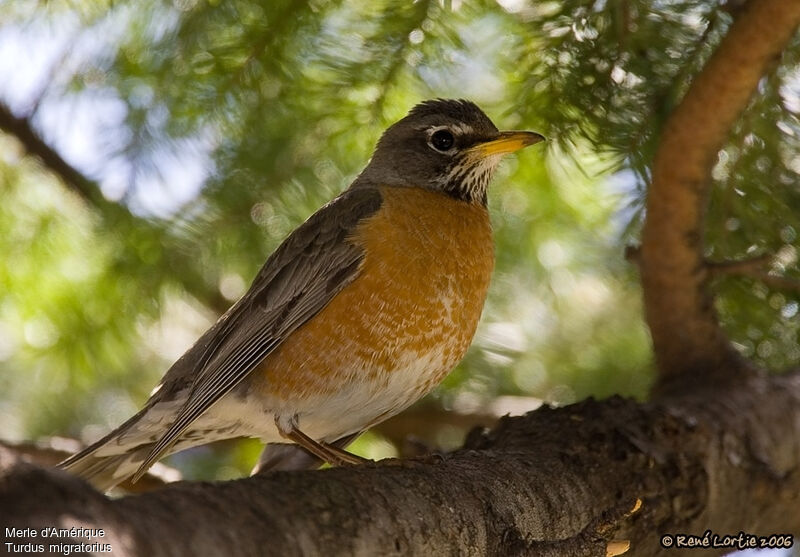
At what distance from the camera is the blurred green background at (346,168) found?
11.4 feet

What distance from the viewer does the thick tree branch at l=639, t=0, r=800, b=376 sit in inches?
125

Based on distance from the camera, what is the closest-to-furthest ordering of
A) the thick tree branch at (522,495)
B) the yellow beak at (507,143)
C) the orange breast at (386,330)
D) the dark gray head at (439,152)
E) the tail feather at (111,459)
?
the thick tree branch at (522,495), the orange breast at (386,330), the tail feather at (111,459), the yellow beak at (507,143), the dark gray head at (439,152)

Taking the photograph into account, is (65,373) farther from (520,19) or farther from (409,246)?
(520,19)

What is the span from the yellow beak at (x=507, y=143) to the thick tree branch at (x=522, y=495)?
108 cm

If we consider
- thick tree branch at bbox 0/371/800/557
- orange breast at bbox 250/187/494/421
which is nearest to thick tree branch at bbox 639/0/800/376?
thick tree branch at bbox 0/371/800/557

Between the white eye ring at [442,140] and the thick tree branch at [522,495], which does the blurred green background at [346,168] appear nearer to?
the white eye ring at [442,140]

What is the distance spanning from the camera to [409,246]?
3.58 metres

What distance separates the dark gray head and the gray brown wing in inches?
16.4

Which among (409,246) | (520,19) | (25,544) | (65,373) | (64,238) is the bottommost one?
(65,373)

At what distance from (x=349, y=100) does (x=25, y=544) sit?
2.62 meters

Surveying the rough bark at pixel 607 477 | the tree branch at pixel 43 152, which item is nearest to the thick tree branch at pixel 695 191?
the rough bark at pixel 607 477

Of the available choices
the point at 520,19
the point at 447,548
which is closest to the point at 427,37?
the point at 520,19

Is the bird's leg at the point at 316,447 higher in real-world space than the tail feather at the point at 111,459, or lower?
higher

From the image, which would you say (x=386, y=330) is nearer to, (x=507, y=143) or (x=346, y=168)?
(x=507, y=143)
